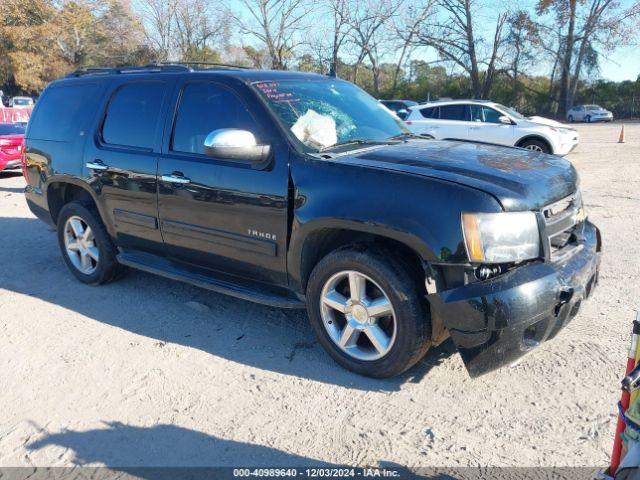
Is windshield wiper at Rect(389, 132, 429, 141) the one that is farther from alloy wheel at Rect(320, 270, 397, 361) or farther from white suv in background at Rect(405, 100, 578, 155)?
white suv in background at Rect(405, 100, 578, 155)

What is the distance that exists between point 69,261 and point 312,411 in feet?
11.2

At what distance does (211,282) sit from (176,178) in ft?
2.69

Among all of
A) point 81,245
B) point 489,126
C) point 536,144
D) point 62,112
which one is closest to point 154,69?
point 62,112

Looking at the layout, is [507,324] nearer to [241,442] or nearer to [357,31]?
[241,442]

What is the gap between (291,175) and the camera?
3467 millimetres

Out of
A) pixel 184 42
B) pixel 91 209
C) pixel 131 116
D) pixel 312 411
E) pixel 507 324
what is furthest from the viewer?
pixel 184 42

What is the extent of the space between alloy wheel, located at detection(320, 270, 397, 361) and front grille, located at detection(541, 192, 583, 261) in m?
0.97

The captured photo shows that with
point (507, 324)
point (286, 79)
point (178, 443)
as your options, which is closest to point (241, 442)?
point (178, 443)

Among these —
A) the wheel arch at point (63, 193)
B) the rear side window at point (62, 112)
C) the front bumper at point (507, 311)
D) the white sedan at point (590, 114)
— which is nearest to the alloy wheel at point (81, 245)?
the wheel arch at point (63, 193)

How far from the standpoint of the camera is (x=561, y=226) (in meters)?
3.20

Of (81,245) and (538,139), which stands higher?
(538,139)

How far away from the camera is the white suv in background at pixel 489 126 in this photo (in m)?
12.9

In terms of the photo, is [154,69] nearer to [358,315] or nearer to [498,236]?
[358,315]

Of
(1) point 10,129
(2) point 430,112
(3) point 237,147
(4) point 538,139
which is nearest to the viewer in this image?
(3) point 237,147
